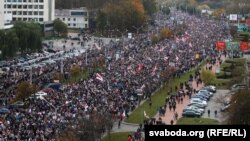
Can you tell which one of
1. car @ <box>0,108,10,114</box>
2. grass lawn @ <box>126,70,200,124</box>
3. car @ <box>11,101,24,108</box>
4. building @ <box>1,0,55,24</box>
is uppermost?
building @ <box>1,0,55,24</box>

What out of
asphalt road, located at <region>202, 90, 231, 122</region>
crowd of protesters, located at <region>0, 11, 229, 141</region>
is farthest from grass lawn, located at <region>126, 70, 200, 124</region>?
asphalt road, located at <region>202, 90, 231, 122</region>

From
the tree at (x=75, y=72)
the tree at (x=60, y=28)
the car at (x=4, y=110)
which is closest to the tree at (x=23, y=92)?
the car at (x=4, y=110)

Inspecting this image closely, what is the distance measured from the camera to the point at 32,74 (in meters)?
48.7

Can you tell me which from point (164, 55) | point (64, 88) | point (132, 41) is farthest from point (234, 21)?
point (64, 88)

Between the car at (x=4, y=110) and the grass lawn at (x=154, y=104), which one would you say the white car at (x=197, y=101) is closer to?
the grass lawn at (x=154, y=104)

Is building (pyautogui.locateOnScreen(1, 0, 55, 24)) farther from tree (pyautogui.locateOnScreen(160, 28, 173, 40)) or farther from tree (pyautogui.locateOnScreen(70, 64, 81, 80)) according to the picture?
tree (pyautogui.locateOnScreen(70, 64, 81, 80))

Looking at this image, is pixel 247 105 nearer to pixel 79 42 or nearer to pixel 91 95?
pixel 91 95

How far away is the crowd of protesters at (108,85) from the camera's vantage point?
99.2ft

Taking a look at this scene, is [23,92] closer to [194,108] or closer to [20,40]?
[194,108]

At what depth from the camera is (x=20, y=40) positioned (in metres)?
67.4

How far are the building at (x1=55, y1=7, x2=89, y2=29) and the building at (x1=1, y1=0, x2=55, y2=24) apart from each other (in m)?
9.39

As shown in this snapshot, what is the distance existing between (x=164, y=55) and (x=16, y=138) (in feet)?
116

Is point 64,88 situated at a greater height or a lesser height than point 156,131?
lesser

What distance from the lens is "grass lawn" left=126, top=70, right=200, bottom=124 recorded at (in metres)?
35.7
